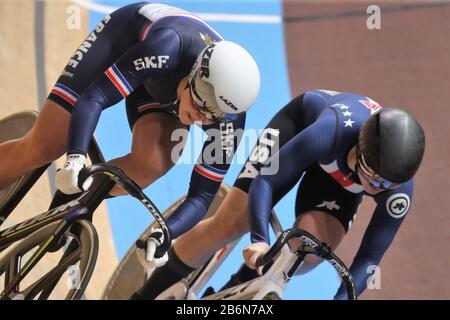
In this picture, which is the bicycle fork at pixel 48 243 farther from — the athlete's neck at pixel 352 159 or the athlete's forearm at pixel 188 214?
the athlete's neck at pixel 352 159

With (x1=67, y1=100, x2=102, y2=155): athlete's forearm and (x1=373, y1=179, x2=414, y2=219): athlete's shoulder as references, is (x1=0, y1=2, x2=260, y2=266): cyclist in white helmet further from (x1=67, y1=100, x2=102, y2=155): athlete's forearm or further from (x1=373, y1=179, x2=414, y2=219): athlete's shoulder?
(x1=373, y1=179, x2=414, y2=219): athlete's shoulder

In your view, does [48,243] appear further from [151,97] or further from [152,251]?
[151,97]

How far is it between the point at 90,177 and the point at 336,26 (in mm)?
3615

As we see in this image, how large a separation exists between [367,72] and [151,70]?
3009mm

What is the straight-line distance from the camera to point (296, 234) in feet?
10.6

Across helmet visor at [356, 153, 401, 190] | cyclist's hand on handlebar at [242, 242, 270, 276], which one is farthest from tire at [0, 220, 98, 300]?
helmet visor at [356, 153, 401, 190]

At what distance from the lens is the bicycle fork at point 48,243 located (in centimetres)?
331

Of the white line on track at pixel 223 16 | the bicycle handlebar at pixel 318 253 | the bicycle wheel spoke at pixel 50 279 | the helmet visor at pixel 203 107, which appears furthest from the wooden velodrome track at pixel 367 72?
the bicycle handlebar at pixel 318 253

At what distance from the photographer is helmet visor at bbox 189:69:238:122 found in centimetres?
332

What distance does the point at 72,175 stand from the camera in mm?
3145

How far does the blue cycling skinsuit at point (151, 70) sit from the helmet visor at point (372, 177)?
51 centimetres

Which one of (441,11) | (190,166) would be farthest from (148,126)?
(441,11)

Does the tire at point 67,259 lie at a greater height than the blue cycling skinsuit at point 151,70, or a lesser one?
lesser

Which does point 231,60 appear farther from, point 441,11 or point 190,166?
point 441,11
